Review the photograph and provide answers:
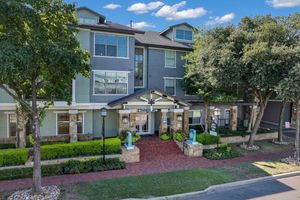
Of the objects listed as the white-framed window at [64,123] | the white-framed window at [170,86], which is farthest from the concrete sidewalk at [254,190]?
the white-framed window at [170,86]

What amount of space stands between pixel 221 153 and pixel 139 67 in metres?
10.6

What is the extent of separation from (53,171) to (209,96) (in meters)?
13.8

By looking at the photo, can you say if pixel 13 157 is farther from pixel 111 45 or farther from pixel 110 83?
pixel 111 45

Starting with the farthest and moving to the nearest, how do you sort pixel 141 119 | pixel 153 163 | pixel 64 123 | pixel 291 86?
pixel 141 119 → pixel 64 123 → pixel 153 163 → pixel 291 86

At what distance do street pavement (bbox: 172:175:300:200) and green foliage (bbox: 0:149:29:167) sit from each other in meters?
8.59

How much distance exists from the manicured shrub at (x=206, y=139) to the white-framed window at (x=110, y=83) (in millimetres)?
6950

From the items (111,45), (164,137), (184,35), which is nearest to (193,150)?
(164,137)

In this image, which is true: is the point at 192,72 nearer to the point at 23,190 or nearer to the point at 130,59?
the point at 130,59

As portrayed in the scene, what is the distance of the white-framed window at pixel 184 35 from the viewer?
25.3 meters

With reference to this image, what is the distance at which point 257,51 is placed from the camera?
15055 mm

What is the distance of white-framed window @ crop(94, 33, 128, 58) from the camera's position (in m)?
18.6

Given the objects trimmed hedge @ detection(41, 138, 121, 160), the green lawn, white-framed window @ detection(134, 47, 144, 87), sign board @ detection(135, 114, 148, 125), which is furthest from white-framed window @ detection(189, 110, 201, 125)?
trimmed hedge @ detection(41, 138, 121, 160)

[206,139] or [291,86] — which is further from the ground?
[291,86]

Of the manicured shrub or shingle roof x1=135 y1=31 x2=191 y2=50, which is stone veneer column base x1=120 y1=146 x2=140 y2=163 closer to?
the manicured shrub
